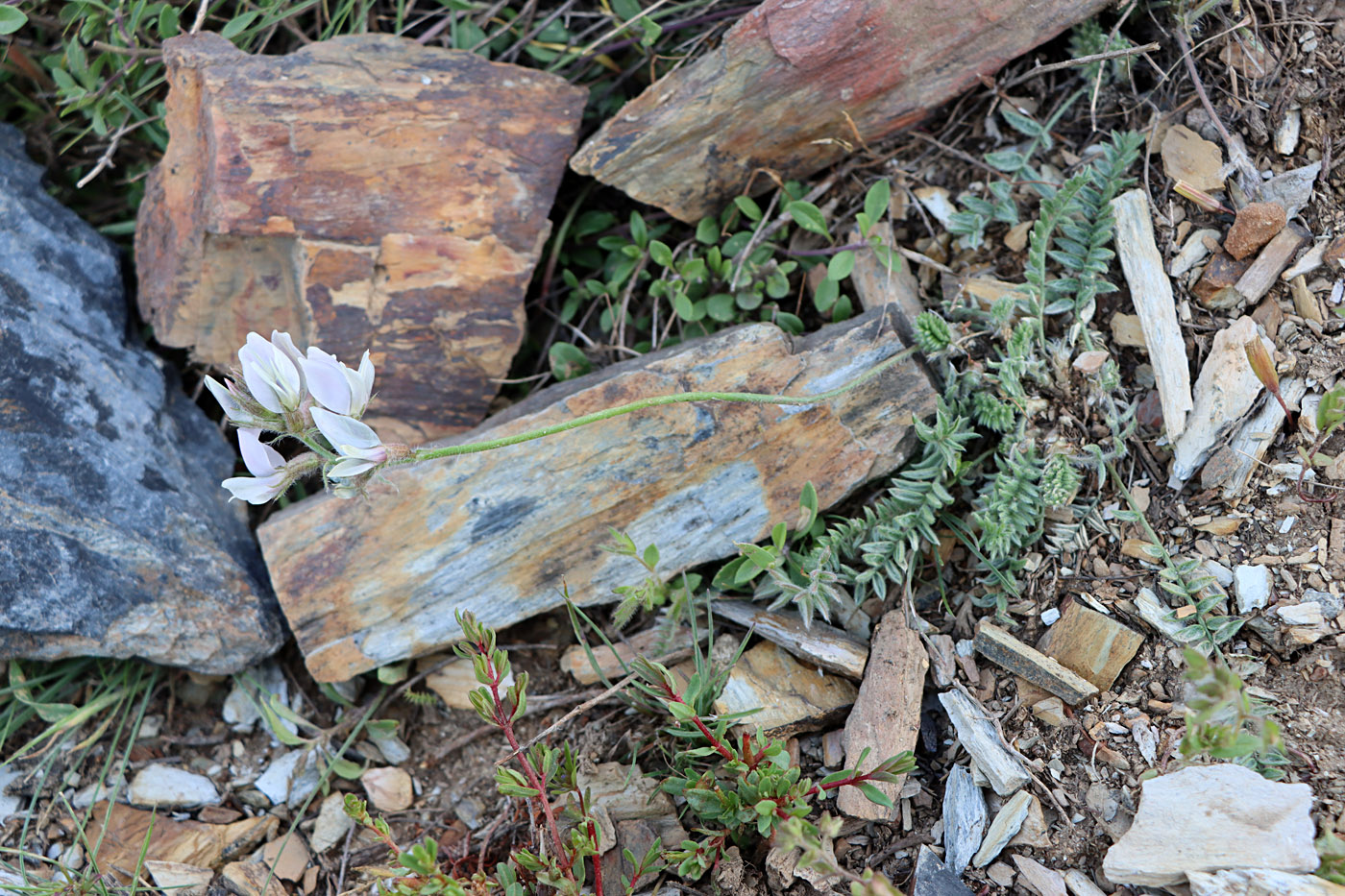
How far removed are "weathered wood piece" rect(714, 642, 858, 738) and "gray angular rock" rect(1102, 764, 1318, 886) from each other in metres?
0.70

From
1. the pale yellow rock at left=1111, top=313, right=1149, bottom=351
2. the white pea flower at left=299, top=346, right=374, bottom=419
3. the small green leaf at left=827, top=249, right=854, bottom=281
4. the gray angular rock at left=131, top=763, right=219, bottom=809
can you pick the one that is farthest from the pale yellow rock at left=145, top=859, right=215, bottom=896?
the pale yellow rock at left=1111, top=313, right=1149, bottom=351

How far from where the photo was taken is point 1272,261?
229 centimetres

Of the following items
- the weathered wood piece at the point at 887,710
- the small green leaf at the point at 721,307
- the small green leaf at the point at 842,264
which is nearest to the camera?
the weathered wood piece at the point at 887,710

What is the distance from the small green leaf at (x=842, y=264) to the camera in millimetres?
2637

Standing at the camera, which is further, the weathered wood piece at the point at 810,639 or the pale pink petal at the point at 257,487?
the weathered wood piece at the point at 810,639

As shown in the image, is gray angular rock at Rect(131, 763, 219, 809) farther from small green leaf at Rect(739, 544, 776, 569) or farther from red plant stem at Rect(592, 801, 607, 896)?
small green leaf at Rect(739, 544, 776, 569)

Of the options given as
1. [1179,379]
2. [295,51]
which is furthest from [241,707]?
[1179,379]

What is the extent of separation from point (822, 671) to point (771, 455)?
592 millimetres

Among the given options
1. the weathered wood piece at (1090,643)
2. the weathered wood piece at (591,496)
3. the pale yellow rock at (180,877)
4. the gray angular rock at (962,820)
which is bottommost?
the gray angular rock at (962,820)

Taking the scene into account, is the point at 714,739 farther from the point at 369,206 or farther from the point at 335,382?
the point at 369,206

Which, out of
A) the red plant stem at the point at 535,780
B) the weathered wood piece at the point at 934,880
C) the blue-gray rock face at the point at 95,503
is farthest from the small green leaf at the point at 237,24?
the weathered wood piece at the point at 934,880

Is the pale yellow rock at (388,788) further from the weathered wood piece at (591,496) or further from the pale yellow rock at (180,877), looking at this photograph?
the pale yellow rock at (180,877)

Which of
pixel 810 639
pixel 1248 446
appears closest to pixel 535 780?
pixel 810 639

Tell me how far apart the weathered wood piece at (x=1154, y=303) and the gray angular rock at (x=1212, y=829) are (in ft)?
2.77
